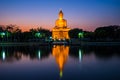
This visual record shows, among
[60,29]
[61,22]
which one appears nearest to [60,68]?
[60,29]

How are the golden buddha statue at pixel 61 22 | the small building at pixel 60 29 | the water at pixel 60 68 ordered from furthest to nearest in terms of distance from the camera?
the golden buddha statue at pixel 61 22 → the small building at pixel 60 29 → the water at pixel 60 68

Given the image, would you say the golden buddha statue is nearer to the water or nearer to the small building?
the small building

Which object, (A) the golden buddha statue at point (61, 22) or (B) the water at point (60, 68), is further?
(A) the golden buddha statue at point (61, 22)

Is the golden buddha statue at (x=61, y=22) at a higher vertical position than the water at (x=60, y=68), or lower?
higher

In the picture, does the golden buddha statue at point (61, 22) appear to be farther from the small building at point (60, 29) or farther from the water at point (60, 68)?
the water at point (60, 68)

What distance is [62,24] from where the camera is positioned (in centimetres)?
8969

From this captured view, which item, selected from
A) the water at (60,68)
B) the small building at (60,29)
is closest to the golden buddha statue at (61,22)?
the small building at (60,29)

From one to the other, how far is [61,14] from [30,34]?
21698 mm

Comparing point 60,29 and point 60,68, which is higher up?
point 60,29

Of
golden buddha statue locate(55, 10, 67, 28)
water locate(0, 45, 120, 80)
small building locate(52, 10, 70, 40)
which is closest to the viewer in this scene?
water locate(0, 45, 120, 80)

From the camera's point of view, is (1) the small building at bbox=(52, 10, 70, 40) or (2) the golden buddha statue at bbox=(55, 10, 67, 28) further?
(2) the golden buddha statue at bbox=(55, 10, 67, 28)

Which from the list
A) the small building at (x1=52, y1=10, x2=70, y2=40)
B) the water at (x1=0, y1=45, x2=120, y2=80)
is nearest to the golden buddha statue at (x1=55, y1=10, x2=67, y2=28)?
the small building at (x1=52, y1=10, x2=70, y2=40)

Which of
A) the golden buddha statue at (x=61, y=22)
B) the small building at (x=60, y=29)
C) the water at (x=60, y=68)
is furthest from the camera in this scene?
the golden buddha statue at (x=61, y=22)

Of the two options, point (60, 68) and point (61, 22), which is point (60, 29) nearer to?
point (61, 22)
